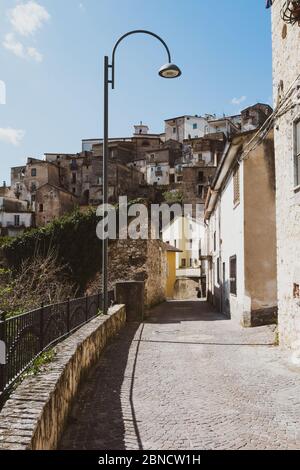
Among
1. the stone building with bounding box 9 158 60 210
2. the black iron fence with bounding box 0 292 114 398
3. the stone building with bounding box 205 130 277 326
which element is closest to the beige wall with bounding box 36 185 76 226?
the stone building with bounding box 9 158 60 210

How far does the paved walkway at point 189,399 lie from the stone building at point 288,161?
0.90 m

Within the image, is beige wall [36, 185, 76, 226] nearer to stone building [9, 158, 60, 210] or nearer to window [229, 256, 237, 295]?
stone building [9, 158, 60, 210]

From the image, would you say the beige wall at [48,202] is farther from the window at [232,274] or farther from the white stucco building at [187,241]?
the window at [232,274]

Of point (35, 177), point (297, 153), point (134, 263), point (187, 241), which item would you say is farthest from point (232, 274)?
point (35, 177)

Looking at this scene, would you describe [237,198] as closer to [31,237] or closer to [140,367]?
[140,367]

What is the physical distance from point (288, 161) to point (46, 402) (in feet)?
21.4

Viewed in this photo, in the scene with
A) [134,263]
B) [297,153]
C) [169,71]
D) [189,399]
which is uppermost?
[169,71]

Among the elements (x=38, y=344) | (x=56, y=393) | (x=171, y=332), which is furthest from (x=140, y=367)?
(x=171, y=332)

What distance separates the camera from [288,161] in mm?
8258

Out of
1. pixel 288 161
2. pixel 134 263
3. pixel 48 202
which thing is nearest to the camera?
pixel 288 161

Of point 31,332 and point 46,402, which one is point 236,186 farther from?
point 46,402

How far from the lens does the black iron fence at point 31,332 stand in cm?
418

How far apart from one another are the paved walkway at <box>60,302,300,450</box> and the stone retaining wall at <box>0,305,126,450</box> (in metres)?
0.29

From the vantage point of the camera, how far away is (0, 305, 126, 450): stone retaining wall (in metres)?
3.02
